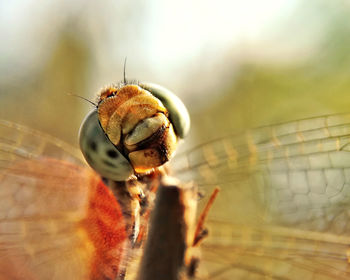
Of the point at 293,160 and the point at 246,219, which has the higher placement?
the point at 293,160

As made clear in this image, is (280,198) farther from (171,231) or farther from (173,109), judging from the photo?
(171,231)

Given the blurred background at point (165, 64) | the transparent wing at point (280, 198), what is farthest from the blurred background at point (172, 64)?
the transparent wing at point (280, 198)

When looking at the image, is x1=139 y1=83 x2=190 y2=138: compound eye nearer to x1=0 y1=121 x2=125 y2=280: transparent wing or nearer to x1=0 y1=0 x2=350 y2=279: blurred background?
x1=0 y1=121 x2=125 y2=280: transparent wing

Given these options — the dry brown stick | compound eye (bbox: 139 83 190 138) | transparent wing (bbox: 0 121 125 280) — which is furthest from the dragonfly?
the dry brown stick

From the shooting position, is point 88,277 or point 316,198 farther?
point 316,198

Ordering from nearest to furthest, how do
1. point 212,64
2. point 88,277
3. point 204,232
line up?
point 204,232
point 88,277
point 212,64

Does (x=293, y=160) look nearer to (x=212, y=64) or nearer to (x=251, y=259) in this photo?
(x=251, y=259)

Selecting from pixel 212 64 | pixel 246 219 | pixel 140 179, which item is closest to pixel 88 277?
pixel 140 179
